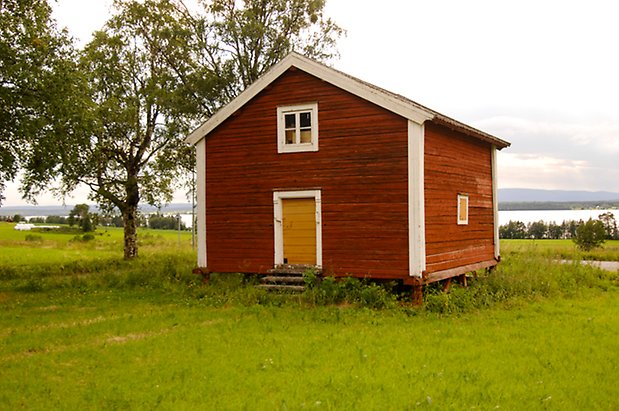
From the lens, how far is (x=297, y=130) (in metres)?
17.6

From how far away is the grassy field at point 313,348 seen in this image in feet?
26.2

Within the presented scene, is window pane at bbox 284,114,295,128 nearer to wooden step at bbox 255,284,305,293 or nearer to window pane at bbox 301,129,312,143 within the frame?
window pane at bbox 301,129,312,143

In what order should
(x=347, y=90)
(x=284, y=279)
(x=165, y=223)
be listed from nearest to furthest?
(x=347, y=90) < (x=284, y=279) < (x=165, y=223)

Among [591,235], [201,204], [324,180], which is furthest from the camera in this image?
[591,235]

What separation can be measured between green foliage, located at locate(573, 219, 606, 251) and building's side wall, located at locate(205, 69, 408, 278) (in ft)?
103

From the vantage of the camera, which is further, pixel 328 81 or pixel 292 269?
pixel 292 269

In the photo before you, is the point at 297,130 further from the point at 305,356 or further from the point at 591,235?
the point at 591,235

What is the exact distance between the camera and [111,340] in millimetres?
11797

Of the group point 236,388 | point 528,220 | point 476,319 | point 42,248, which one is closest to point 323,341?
point 236,388

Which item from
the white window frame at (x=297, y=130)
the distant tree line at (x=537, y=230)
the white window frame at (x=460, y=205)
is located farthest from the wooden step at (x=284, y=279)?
the distant tree line at (x=537, y=230)

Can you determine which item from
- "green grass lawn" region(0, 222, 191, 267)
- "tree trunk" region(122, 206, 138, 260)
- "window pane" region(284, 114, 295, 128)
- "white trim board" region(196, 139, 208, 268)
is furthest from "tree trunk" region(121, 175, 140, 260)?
"window pane" region(284, 114, 295, 128)

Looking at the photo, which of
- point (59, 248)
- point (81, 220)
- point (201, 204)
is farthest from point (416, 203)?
point (81, 220)

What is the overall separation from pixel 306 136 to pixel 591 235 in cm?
3291

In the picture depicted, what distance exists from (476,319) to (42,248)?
3573 centimetres
